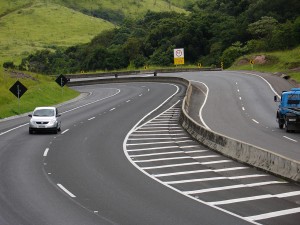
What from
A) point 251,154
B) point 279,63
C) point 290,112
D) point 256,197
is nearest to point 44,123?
point 290,112

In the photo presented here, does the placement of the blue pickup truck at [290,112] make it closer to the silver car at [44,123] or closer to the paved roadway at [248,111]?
the paved roadway at [248,111]

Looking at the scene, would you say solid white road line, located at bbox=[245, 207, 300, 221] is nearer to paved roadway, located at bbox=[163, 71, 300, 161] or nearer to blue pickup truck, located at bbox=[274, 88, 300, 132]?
paved roadway, located at bbox=[163, 71, 300, 161]

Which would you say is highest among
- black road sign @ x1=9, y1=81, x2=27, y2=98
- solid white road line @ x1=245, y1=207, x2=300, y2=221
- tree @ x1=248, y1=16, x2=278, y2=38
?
tree @ x1=248, y1=16, x2=278, y2=38

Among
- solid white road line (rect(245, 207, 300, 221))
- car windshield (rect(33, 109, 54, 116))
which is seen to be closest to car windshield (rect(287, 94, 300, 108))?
car windshield (rect(33, 109, 54, 116))

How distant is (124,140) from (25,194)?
541 inches

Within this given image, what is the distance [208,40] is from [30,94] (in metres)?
72.1

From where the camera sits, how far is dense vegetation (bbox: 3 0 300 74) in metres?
105

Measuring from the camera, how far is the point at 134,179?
1841 cm

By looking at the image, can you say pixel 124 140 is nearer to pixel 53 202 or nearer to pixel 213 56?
pixel 53 202

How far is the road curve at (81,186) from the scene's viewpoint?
517 inches

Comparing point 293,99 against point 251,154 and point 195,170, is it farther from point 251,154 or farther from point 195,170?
point 195,170

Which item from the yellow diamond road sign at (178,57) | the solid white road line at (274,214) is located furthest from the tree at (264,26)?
the solid white road line at (274,214)

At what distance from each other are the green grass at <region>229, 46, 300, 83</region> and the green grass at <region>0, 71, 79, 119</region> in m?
30.5

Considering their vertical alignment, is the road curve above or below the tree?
below
